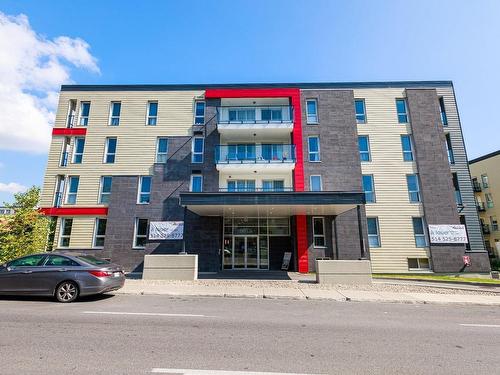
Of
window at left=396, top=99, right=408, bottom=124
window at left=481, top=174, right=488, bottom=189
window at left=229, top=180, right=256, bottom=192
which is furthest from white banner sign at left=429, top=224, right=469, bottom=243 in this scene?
window at left=481, top=174, right=488, bottom=189

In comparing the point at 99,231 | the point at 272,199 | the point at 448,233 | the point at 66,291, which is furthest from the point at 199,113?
the point at 448,233

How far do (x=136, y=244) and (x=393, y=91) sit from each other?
23.1m

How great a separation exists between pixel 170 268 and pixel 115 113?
1488 cm

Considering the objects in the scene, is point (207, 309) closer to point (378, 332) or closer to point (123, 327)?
point (123, 327)

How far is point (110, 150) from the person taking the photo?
21203mm

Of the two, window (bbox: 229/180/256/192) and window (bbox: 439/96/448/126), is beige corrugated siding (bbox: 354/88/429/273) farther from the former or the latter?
window (bbox: 229/180/256/192)

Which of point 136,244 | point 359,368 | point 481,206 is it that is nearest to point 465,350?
point 359,368

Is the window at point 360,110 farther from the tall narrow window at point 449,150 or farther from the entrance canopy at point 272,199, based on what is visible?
the entrance canopy at point 272,199

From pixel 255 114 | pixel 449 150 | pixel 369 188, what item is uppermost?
pixel 255 114

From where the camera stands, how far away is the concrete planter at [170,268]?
1371 centimetres

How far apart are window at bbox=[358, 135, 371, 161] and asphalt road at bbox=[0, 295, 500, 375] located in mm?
13732

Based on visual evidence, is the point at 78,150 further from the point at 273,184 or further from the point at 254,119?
the point at 273,184

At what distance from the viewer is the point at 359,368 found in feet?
13.2

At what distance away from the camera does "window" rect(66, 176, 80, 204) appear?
65.8ft
